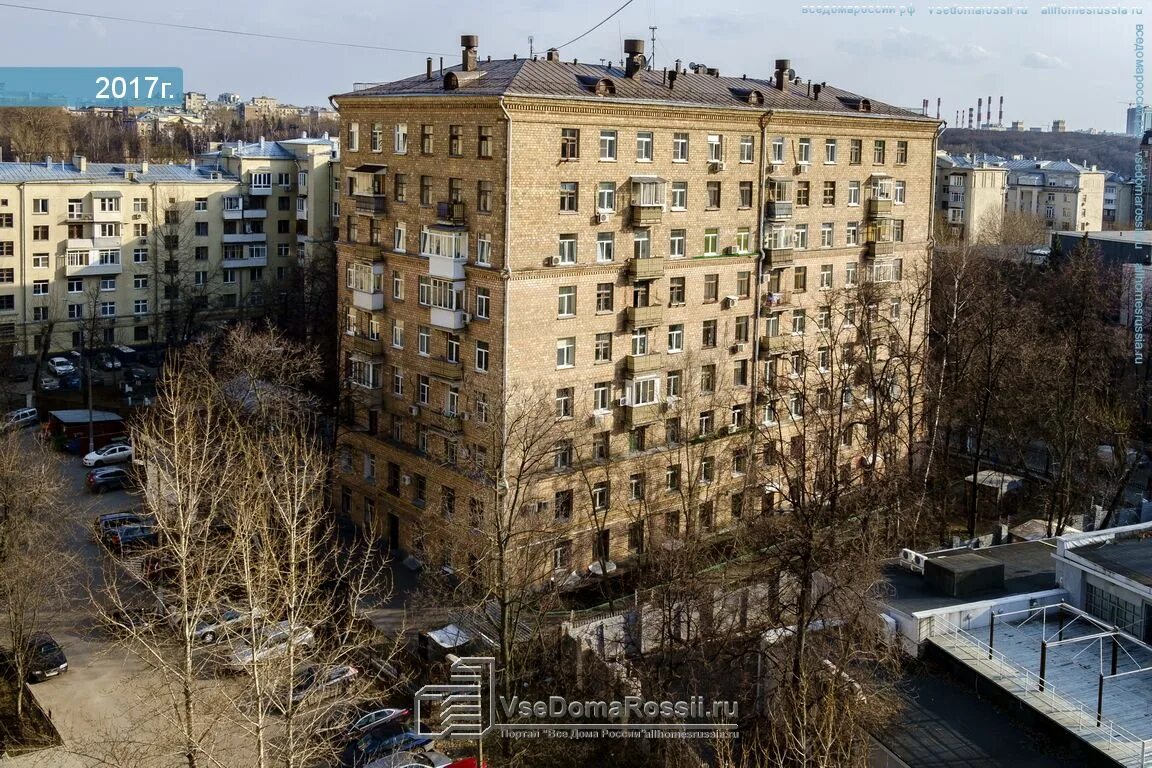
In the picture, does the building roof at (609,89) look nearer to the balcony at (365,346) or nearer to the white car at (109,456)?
the balcony at (365,346)

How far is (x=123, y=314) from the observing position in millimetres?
53188

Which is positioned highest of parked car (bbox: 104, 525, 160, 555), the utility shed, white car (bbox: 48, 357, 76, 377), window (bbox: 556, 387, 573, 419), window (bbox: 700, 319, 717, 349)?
window (bbox: 700, 319, 717, 349)

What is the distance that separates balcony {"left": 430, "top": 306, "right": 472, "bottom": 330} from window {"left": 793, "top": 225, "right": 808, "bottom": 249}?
37.2 ft

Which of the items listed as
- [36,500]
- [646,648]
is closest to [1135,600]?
[646,648]

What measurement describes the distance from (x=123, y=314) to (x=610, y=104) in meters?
33.0

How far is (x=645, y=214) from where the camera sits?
29.7m

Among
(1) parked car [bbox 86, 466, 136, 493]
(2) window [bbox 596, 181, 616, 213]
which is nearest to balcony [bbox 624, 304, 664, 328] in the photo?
(2) window [bbox 596, 181, 616, 213]

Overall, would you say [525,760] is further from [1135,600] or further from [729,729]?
[1135,600]

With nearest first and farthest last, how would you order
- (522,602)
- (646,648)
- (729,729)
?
(729,729)
(522,602)
(646,648)

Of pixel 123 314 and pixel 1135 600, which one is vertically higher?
pixel 123 314

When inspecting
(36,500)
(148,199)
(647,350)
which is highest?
(148,199)

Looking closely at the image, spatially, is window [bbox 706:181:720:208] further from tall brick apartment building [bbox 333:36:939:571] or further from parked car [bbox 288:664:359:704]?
parked car [bbox 288:664:359:704]

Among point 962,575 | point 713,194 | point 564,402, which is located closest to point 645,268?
point 713,194

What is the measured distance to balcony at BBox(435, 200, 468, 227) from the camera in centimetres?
2856
